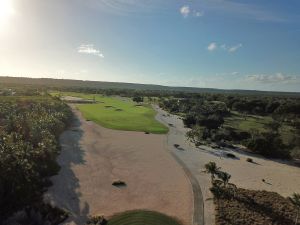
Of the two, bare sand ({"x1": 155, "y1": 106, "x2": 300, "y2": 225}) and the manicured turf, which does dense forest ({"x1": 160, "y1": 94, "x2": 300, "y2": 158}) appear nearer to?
bare sand ({"x1": 155, "y1": 106, "x2": 300, "y2": 225})

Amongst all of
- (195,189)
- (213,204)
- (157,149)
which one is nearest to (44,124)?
(157,149)

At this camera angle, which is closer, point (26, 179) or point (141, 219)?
point (141, 219)

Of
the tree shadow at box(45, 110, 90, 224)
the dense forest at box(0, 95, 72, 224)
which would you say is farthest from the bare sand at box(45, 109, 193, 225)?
the dense forest at box(0, 95, 72, 224)

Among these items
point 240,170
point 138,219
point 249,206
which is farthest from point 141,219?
point 240,170

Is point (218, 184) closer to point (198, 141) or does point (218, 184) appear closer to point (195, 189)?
point (195, 189)

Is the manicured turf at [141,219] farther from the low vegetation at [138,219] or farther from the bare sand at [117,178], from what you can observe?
the bare sand at [117,178]

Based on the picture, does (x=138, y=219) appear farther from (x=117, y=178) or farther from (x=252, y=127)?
(x=252, y=127)
